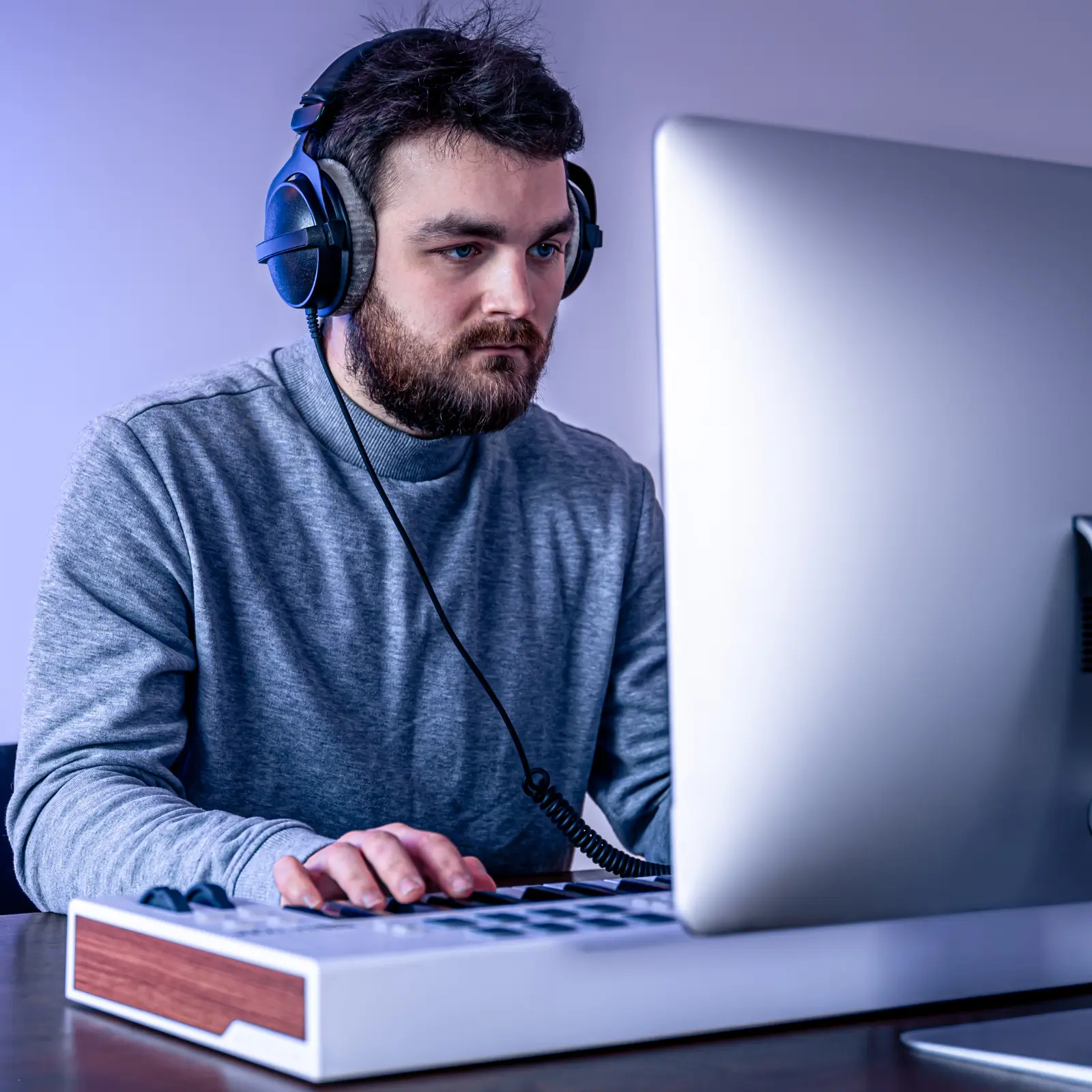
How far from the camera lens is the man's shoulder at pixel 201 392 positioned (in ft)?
4.62

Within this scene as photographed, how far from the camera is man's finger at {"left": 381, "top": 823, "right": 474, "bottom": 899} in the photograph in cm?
79

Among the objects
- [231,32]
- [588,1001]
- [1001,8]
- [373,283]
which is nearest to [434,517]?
[373,283]

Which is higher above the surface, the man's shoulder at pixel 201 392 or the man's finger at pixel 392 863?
the man's shoulder at pixel 201 392

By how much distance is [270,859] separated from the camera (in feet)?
2.94

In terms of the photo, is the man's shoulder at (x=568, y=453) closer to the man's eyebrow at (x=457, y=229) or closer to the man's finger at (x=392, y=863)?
the man's eyebrow at (x=457, y=229)

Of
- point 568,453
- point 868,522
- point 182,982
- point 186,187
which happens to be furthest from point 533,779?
point 186,187

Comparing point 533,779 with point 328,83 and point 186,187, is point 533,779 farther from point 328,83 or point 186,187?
point 186,187

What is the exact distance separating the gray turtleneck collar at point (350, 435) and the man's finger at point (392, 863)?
2.37 feet

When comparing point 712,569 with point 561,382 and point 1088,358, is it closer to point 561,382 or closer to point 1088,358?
point 1088,358

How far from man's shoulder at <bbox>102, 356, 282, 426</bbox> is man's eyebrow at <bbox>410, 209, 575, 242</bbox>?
0.23m

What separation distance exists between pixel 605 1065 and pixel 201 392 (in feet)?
3.32

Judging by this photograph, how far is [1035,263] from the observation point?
0.63m

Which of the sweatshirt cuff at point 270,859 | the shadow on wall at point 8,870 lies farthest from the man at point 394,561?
the sweatshirt cuff at point 270,859

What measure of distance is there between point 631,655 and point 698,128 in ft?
3.57
